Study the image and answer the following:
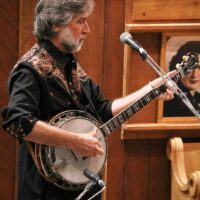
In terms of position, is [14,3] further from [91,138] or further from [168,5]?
[91,138]

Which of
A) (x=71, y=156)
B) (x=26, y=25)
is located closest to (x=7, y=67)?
(x=26, y=25)

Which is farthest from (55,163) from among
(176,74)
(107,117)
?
(176,74)

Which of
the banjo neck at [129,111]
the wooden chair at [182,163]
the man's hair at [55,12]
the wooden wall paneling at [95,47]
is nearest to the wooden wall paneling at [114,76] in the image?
the wooden wall paneling at [95,47]

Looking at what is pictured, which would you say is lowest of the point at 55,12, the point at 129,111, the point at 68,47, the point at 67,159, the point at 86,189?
the point at 86,189

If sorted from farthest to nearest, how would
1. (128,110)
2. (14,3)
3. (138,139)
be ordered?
(138,139)
(14,3)
(128,110)

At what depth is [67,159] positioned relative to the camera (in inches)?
78.9

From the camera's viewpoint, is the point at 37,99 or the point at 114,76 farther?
the point at 114,76

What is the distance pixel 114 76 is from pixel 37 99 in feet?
3.08

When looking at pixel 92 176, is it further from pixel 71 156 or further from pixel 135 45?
pixel 135 45

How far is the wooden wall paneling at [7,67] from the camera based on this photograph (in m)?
2.63

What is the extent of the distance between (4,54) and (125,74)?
633 mm

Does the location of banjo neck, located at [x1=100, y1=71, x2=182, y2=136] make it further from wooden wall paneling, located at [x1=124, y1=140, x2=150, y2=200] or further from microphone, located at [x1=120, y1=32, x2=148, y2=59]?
wooden wall paneling, located at [x1=124, y1=140, x2=150, y2=200]

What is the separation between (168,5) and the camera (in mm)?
2732

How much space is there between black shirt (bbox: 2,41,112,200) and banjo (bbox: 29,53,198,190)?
0.11 ft
